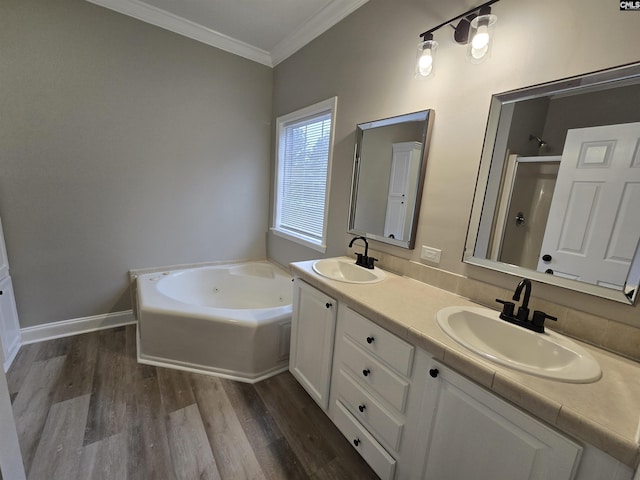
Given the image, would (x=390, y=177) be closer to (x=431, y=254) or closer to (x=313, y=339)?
(x=431, y=254)

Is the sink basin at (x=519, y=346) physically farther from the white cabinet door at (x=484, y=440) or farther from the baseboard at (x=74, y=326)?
the baseboard at (x=74, y=326)

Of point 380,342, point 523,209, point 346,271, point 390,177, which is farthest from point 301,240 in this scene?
point 523,209

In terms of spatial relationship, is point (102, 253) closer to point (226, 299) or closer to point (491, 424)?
point (226, 299)

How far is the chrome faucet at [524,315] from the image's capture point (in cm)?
103

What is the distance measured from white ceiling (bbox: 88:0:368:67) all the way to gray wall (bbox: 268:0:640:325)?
13 cm

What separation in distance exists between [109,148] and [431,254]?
267cm

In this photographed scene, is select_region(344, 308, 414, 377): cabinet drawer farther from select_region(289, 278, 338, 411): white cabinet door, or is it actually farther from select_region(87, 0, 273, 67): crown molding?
select_region(87, 0, 273, 67): crown molding

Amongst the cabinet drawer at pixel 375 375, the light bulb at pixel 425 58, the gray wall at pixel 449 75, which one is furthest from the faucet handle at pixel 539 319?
the light bulb at pixel 425 58

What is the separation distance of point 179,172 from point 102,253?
99cm

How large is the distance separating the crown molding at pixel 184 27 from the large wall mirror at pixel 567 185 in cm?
245

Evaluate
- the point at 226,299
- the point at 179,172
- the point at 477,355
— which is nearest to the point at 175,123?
the point at 179,172

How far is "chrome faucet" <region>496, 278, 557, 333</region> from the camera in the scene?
3.38 ft

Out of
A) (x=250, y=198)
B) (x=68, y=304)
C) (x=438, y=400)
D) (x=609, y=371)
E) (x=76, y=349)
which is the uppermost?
(x=250, y=198)

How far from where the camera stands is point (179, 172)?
8.37ft
